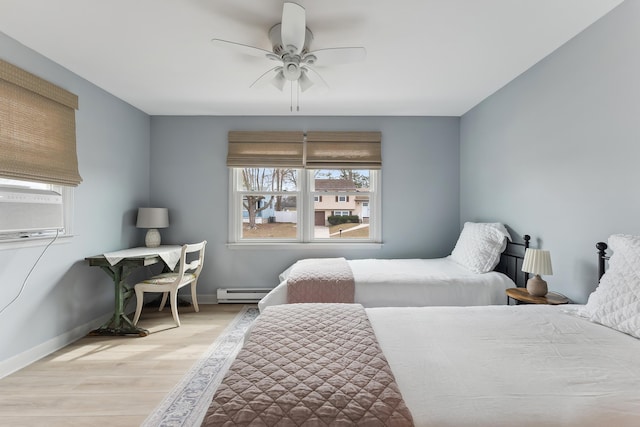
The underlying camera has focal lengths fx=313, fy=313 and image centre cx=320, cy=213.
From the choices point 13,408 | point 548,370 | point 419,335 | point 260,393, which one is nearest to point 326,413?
point 260,393

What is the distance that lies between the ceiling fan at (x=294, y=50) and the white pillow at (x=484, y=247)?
6.65ft

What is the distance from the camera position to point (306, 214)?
4.12m

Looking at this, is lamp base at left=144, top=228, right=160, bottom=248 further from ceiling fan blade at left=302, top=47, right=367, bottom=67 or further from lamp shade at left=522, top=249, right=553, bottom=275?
lamp shade at left=522, top=249, right=553, bottom=275

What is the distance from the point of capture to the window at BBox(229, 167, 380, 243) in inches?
162

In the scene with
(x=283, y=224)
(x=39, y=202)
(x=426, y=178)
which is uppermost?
(x=426, y=178)

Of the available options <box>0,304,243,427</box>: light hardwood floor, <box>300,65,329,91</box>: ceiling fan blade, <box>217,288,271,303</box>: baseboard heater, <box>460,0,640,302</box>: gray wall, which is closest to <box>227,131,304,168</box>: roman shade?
<box>300,65,329,91</box>: ceiling fan blade

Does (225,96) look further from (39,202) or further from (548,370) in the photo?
(548,370)

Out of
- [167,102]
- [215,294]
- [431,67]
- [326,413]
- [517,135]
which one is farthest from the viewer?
[215,294]

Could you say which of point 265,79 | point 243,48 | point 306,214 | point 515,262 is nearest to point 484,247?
point 515,262

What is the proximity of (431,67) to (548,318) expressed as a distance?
6.87 feet

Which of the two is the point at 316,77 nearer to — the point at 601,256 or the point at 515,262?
the point at 601,256

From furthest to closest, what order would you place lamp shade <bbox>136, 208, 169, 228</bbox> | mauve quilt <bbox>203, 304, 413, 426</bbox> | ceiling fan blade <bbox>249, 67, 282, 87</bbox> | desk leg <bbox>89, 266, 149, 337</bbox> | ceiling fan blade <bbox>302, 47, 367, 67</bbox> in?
lamp shade <bbox>136, 208, 169, 228</bbox> → desk leg <bbox>89, 266, 149, 337</bbox> → ceiling fan blade <bbox>249, 67, 282, 87</bbox> → ceiling fan blade <bbox>302, 47, 367, 67</bbox> → mauve quilt <bbox>203, 304, 413, 426</bbox>

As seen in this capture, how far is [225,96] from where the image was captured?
337cm

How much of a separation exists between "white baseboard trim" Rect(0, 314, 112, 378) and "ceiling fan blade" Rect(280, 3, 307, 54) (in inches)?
118
